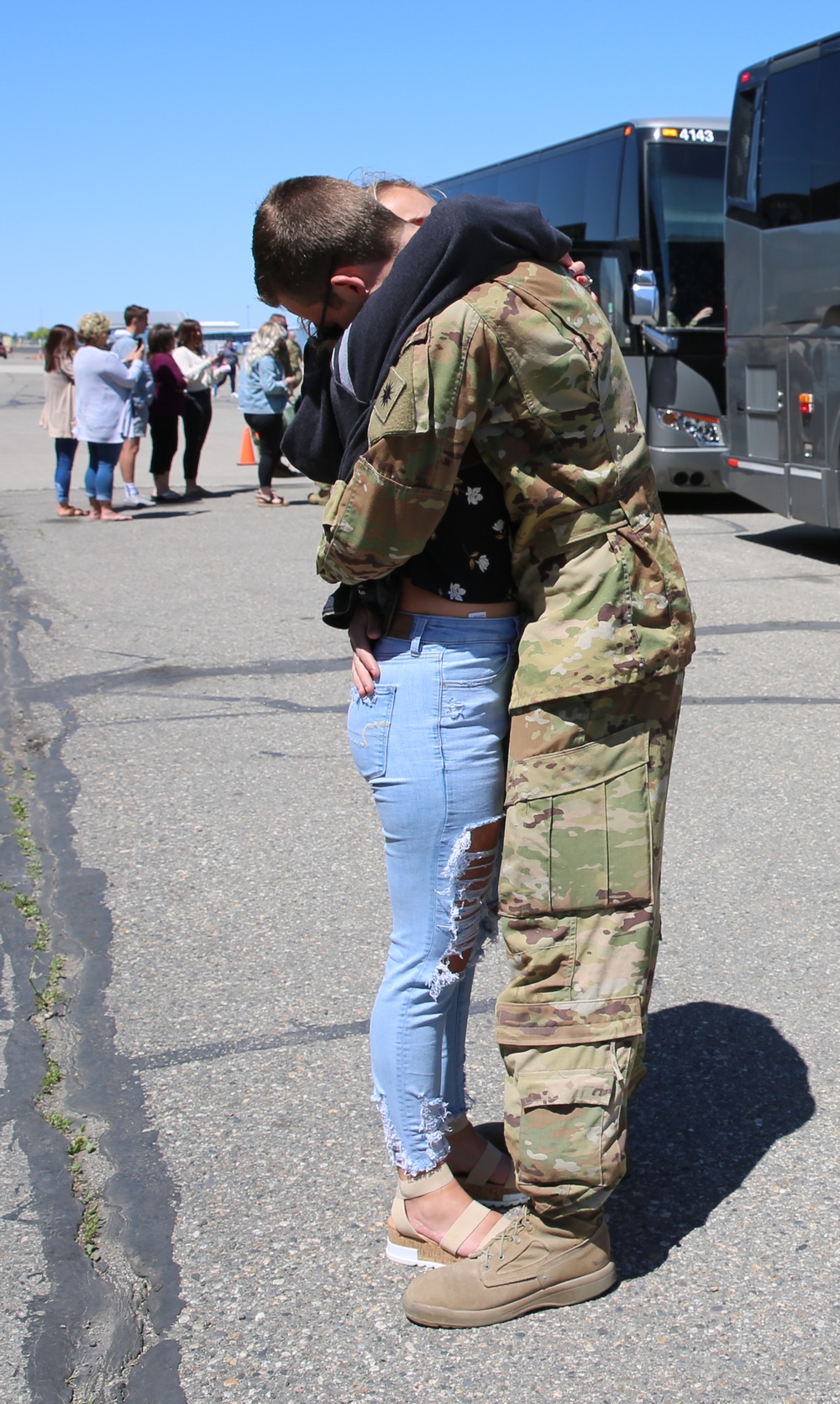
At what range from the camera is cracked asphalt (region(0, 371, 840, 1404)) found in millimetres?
2197

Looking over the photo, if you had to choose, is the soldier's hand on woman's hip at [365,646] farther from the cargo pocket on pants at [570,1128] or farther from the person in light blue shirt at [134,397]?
the person in light blue shirt at [134,397]

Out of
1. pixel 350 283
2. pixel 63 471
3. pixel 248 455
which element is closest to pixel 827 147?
pixel 63 471

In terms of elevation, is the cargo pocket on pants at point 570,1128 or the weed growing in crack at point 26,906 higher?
the cargo pocket on pants at point 570,1128

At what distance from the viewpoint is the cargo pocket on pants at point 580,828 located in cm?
215

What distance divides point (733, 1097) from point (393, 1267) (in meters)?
0.88

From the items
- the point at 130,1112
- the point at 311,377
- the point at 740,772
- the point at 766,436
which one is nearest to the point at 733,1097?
the point at 130,1112

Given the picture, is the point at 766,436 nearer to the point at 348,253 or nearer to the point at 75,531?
the point at 75,531

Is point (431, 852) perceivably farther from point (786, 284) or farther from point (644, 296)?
point (644, 296)

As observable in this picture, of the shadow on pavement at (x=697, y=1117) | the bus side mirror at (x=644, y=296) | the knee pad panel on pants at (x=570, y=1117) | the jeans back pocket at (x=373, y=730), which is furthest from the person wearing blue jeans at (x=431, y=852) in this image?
the bus side mirror at (x=644, y=296)

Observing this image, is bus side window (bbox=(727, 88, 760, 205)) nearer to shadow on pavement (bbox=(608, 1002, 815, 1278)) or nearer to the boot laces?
shadow on pavement (bbox=(608, 1002, 815, 1278))

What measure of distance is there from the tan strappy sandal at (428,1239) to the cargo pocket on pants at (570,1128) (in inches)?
9.3

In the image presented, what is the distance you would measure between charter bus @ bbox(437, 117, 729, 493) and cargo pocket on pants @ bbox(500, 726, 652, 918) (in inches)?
408

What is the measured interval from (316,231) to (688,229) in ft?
37.0

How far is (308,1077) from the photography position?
9.98 ft
